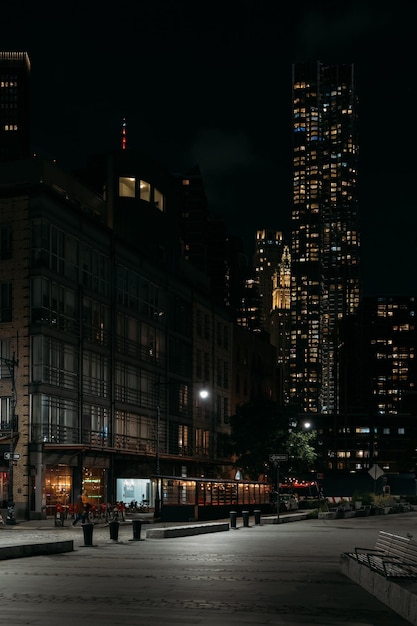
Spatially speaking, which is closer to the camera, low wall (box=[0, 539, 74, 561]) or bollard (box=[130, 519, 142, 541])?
low wall (box=[0, 539, 74, 561])

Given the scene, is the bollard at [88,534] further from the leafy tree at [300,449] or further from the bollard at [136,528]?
the leafy tree at [300,449]

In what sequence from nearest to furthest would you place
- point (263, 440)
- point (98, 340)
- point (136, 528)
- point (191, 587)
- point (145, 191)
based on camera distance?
point (191, 587) → point (136, 528) → point (98, 340) → point (145, 191) → point (263, 440)

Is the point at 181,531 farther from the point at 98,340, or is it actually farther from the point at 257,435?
the point at 257,435

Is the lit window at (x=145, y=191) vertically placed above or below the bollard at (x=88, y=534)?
above

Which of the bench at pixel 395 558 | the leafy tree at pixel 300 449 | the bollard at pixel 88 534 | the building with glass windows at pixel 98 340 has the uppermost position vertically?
the building with glass windows at pixel 98 340

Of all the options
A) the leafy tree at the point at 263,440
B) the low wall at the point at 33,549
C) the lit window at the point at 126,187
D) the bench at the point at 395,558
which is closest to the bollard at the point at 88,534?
the low wall at the point at 33,549

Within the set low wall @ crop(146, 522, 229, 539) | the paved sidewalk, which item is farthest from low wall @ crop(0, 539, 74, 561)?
low wall @ crop(146, 522, 229, 539)

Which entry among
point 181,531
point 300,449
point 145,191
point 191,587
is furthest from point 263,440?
point 191,587

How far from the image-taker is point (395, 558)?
20.0 meters

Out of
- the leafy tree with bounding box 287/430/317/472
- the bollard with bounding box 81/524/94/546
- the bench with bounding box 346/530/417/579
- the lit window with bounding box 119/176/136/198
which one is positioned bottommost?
the bollard with bounding box 81/524/94/546

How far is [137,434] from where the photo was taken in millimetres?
81812

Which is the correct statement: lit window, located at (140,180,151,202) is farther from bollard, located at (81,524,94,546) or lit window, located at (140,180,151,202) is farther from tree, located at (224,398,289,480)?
bollard, located at (81,524,94,546)

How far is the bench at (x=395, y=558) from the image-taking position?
711 inches

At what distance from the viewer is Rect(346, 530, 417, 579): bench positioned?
1806 cm
